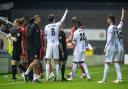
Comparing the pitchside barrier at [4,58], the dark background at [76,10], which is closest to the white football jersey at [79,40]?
the pitchside barrier at [4,58]

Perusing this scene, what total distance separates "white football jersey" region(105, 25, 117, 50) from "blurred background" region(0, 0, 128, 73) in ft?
68.3

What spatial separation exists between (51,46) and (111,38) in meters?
2.26

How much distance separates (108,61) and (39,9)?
24691 millimetres

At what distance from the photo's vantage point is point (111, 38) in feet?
65.6

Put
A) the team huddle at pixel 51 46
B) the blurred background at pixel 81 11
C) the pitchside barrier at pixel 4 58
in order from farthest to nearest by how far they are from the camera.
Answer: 1. the blurred background at pixel 81 11
2. the pitchside barrier at pixel 4 58
3. the team huddle at pixel 51 46

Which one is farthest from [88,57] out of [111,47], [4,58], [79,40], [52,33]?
[111,47]

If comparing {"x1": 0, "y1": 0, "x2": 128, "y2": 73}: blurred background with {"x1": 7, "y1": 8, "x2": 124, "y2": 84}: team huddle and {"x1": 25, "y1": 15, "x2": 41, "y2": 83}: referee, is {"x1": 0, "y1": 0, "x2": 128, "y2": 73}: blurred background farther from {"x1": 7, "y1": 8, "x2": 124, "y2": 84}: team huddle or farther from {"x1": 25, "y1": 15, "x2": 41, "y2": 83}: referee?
{"x1": 25, "y1": 15, "x2": 41, "y2": 83}: referee

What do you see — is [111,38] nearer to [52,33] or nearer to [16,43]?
[52,33]

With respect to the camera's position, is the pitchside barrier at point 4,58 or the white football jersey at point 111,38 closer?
the white football jersey at point 111,38

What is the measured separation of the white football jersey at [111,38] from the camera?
19938 mm

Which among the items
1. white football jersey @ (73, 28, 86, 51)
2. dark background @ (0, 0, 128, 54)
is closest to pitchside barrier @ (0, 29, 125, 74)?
dark background @ (0, 0, 128, 54)

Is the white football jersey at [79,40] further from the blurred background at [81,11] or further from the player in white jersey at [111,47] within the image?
the blurred background at [81,11]

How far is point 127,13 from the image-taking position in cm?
4238

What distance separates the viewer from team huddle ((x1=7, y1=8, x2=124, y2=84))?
66.4 feet
